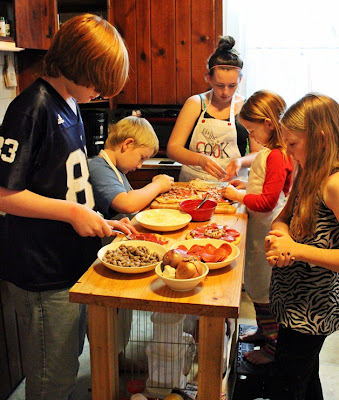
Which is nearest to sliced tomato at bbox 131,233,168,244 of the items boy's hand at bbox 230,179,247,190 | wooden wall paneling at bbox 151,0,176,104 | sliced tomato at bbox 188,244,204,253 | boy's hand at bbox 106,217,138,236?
boy's hand at bbox 106,217,138,236

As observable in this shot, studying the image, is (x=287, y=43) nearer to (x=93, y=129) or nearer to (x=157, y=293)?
(x=93, y=129)

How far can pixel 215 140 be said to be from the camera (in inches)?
99.4

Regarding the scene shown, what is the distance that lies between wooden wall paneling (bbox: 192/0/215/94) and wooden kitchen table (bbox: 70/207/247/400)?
2.26m

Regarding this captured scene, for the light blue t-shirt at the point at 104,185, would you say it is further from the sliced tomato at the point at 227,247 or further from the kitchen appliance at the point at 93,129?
the kitchen appliance at the point at 93,129

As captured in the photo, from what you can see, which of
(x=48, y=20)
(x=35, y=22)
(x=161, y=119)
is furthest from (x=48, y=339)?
(x=161, y=119)

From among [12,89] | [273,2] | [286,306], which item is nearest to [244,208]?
[286,306]

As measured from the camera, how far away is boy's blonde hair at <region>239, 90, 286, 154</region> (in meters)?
1.90

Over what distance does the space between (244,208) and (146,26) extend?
190 centimetres

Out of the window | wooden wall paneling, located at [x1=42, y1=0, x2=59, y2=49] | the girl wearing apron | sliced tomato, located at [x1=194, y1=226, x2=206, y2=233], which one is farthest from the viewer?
the window

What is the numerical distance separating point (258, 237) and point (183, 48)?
1832 millimetres

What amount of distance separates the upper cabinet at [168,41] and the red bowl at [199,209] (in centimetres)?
169

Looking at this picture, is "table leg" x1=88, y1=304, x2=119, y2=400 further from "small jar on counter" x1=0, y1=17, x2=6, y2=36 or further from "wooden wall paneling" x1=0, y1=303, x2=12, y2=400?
"small jar on counter" x1=0, y1=17, x2=6, y2=36

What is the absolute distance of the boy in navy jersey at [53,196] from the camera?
1.32 metres

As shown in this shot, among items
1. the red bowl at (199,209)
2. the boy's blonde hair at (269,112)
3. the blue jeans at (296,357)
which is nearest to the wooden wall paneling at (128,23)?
the boy's blonde hair at (269,112)
